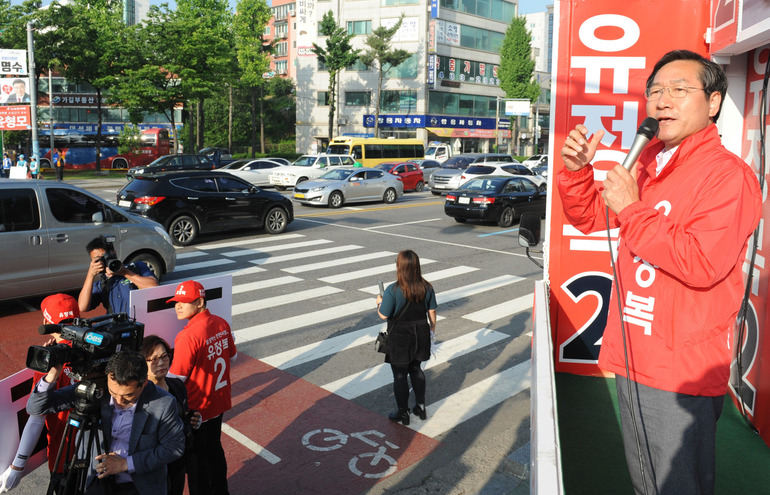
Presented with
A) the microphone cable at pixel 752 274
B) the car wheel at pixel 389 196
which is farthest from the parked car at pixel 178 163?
the microphone cable at pixel 752 274

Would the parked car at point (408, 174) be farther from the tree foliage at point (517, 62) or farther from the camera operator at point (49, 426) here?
the tree foliage at point (517, 62)

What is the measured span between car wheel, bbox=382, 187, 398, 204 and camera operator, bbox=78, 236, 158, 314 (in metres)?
20.3

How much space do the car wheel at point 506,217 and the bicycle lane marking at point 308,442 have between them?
13.0 meters

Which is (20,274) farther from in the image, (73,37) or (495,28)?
(495,28)

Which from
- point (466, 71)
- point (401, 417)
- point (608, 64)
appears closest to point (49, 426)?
point (401, 417)

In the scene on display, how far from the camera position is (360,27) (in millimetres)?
63531

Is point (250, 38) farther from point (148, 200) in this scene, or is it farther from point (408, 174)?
point (148, 200)

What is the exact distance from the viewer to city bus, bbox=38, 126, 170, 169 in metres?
44.5

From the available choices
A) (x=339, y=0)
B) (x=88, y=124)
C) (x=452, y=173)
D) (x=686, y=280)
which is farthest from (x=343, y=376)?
(x=339, y=0)

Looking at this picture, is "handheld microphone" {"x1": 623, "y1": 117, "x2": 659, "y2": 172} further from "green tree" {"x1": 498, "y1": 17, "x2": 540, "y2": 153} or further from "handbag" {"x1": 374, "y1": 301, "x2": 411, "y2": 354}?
"green tree" {"x1": 498, "y1": 17, "x2": 540, "y2": 153}

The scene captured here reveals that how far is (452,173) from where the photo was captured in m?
30.4

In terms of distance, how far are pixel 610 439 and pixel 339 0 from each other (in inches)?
2556

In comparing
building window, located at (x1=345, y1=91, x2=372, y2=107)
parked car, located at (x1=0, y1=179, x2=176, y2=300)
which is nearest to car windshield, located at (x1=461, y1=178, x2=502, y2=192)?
parked car, located at (x1=0, y1=179, x2=176, y2=300)

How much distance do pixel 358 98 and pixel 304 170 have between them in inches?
1301
